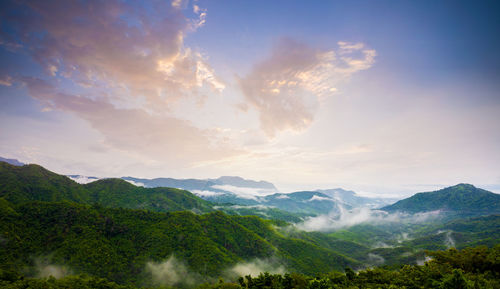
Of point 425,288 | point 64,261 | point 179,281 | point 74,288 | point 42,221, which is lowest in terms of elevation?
point 179,281

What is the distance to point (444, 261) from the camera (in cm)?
6181

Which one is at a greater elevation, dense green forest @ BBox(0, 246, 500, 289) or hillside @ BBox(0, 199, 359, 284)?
dense green forest @ BBox(0, 246, 500, 289)

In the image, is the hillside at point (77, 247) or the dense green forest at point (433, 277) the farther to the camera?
the hillside at point (77, 247)

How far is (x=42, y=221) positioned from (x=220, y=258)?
157 metres

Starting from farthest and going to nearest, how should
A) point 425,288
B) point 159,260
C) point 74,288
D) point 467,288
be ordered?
point 159,260 < point 74,288 < point 425,288 < point 467,288

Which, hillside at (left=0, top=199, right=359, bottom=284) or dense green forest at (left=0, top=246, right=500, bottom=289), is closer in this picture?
dense green forest at (left=0, top=246, right=500, bottom=289)

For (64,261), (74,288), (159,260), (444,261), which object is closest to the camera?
(444,261)

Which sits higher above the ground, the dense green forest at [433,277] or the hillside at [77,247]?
the dense green forest at [433,277]

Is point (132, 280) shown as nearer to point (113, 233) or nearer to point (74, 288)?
point (113, 233)

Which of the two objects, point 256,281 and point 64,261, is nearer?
point 256,281

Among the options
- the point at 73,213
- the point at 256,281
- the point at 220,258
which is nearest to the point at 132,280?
the point at 220,258

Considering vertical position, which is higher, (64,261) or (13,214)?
(13,214)

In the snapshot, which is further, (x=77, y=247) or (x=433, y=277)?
(x=77, y=247)

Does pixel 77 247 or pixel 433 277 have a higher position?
pixel 433 277
